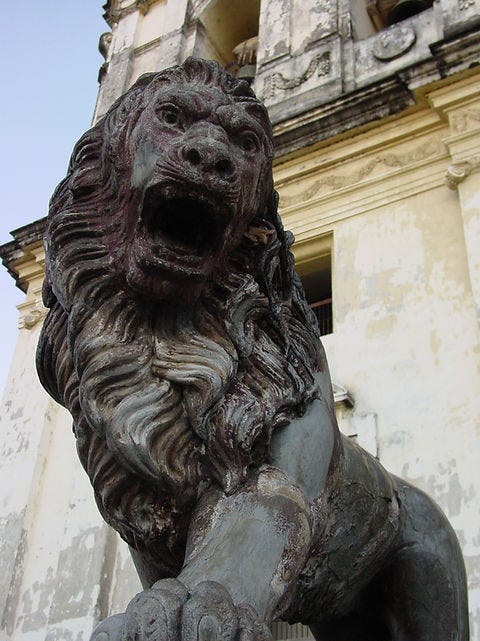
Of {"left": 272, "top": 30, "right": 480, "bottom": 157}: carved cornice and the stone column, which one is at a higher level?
{"left": 272, "top": 30, "right": 480, "bottom": 157}: carved cornice

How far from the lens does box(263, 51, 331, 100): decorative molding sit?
8984 mm

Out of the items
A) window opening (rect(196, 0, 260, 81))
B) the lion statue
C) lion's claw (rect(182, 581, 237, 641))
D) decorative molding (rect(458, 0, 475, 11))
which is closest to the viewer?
lion's claw (rect(182, 581, 237, 641))

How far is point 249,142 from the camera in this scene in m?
2.13

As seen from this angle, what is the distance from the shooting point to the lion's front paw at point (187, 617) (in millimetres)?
1389

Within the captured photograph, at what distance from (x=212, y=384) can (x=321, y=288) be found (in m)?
6.10

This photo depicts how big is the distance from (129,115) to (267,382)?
804mm

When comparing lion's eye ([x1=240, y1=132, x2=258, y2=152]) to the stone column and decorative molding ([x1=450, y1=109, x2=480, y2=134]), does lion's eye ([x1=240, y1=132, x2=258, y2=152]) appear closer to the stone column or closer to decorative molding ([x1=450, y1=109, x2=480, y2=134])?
the stone column

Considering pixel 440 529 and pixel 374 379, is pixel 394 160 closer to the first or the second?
pixel 374 379

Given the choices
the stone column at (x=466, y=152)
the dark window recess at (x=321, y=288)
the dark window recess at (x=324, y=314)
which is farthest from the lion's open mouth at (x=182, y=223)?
the dark window recess at (x=321, y=288)

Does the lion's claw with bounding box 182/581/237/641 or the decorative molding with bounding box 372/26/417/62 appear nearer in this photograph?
the lion's claw with bounding box 182/581/237/641

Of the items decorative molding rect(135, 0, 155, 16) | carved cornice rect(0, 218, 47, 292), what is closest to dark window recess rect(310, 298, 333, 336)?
carved cornice rect(0, 218, 47, 292)

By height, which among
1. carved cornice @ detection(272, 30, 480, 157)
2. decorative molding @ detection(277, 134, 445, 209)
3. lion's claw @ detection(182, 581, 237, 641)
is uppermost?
carved cornice @ detection(272, 30, 480, 157)

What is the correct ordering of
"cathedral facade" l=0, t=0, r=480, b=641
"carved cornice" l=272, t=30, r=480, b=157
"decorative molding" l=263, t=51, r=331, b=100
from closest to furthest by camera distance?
"cathedral facade" l=0, t=0, r=480, b=641 < "carved cornice" l=272, t=30, r=480, b=157 < "decorative molding" l=263, t=51, r=331, b=100

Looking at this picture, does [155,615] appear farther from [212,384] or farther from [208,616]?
[212,384]
